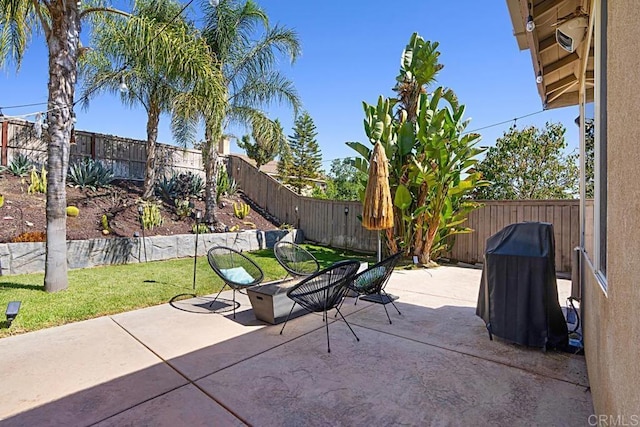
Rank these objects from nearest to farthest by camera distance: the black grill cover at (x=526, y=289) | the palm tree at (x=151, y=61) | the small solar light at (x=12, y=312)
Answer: the black grill cover at (x=526, y=289), the small solar light at (x=12, y=312), the palm tree at (x=151, y=61)

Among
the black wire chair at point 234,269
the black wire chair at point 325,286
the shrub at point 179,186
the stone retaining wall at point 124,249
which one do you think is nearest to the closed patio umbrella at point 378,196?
the black wire chair at point 234,269

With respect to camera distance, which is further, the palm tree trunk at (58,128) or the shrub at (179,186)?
the shrub at (179,186)

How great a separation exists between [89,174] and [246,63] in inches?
229

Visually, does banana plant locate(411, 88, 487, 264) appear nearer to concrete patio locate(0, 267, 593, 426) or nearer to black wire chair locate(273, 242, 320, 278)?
black wire chair locate(273, 242, 320, 278)

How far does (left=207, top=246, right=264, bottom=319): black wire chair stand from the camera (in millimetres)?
4641

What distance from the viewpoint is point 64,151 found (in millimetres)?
5453

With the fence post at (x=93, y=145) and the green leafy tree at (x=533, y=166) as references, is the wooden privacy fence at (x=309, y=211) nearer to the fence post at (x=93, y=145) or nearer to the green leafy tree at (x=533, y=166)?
the fence post at (x=93, y=145)

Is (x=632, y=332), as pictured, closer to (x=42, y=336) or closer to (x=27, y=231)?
(x=42, y=336)

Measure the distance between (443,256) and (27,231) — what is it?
381 inches

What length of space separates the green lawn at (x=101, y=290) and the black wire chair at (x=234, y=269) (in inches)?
29.9

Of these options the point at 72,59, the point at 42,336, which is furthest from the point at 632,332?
the point at 72,59

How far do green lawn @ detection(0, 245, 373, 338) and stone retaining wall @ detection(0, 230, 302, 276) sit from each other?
0.33m

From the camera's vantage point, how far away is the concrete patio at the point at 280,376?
2.32m

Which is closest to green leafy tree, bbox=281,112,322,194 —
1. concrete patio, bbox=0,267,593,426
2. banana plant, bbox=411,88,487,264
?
banana plant, bbox=411,88,487,264
